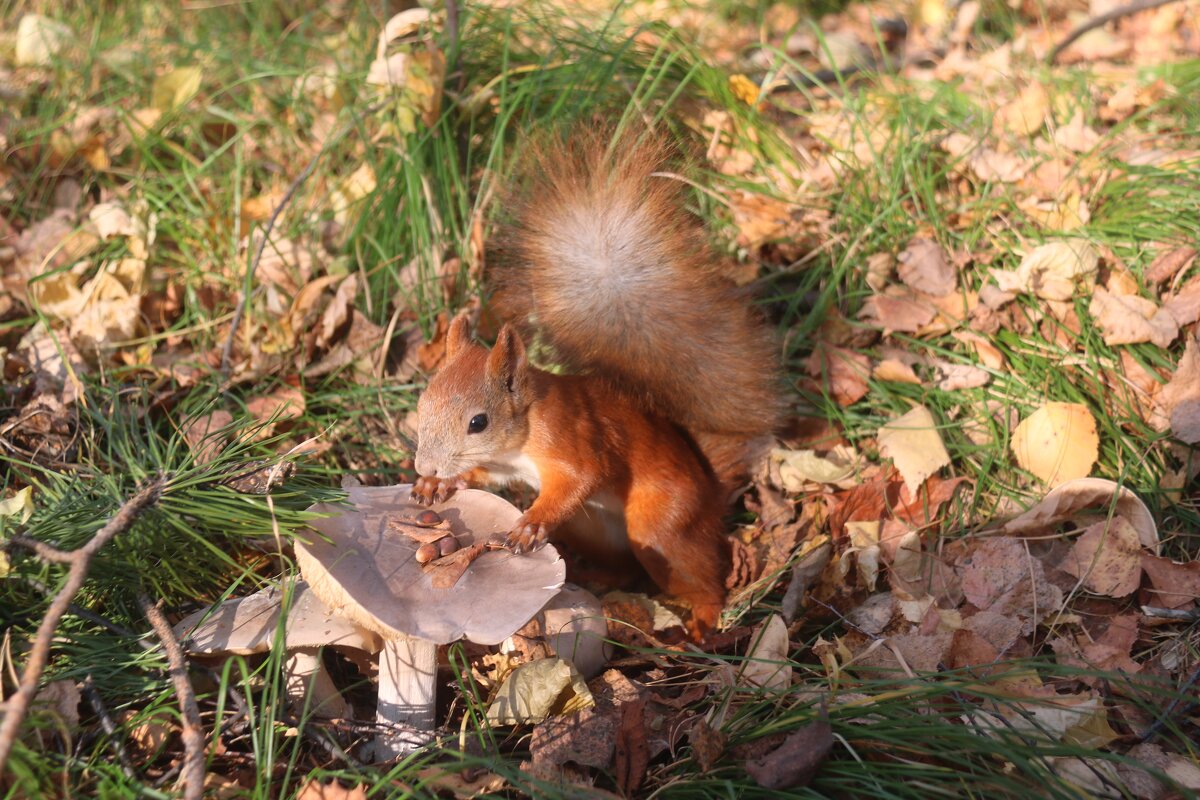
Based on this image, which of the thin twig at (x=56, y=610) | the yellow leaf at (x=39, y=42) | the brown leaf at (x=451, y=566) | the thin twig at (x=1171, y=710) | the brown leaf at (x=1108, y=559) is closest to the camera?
the thin twig at (x=56, y=610)

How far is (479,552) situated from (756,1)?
3217 mm

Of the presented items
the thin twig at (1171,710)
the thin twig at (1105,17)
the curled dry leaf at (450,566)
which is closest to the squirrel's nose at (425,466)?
the curled dry leaf at (450,566)

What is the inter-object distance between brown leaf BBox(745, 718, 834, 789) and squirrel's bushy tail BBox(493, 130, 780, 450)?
0.90 meters

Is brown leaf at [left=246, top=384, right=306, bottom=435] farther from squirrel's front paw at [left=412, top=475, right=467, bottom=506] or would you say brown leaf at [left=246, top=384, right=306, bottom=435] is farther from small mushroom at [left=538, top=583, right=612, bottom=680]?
small mushroom at [left=538, top=583, right=612, bottom=680]

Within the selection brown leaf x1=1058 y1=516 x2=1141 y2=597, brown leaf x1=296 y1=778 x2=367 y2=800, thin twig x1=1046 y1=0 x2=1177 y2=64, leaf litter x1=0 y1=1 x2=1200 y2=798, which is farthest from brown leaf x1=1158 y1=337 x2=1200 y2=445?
brown leaf x1=296 y1=778 x2=367 y2=800

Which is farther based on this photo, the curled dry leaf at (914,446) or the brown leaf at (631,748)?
the curled dry leaf at (914,446)

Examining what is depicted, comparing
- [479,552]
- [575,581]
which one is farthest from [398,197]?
[479,552]

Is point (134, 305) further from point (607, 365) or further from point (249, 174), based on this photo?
point (607, 365)

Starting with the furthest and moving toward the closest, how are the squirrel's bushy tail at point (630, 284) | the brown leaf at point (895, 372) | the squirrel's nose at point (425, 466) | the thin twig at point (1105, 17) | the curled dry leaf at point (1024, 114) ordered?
the thin twig at point (1105, 17) → the curled dry leaf at point (1024, 114) → the brown leaf at point (895, 372) → the squirrel's bushy tail at point (630, 284) → the squirrel's nose at point (425, 466)

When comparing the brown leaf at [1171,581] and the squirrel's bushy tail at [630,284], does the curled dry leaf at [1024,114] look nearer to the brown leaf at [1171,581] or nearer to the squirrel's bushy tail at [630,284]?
the squirrel's bushy tail at [630,284]

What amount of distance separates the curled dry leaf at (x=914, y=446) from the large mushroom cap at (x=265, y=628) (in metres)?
1.34

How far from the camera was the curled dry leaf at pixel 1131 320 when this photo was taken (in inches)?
88.7

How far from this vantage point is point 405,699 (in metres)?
1.63

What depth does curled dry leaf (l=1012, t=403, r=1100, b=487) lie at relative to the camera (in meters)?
2.19
